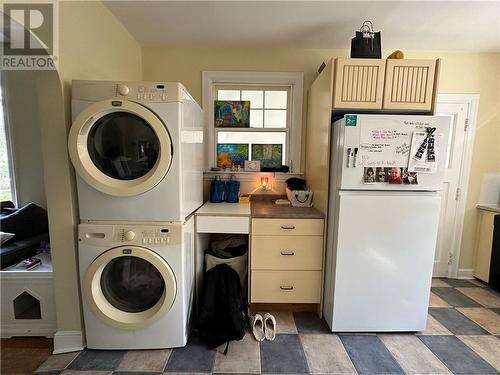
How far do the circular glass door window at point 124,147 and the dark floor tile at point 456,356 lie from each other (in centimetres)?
229

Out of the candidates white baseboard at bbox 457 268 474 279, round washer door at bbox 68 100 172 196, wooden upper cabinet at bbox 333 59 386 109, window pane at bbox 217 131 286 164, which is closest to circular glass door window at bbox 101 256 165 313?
round washer door at bbox 68 100 172 196

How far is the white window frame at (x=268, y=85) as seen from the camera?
2.32 metres

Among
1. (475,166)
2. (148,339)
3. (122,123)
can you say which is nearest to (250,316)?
(148,339)

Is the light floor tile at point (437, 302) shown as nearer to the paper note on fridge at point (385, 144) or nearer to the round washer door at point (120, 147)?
the paper note on fridge at point (385, 144)

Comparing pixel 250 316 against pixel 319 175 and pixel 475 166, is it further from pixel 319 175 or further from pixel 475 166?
pixel 475 166

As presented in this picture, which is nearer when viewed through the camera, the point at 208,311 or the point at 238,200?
the point at 208,311

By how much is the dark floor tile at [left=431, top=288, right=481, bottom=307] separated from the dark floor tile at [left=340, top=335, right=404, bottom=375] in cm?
109

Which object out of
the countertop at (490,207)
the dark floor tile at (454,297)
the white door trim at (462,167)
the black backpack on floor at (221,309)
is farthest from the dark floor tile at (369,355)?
the countertop at (490,207)

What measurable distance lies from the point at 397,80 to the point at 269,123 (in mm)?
1212

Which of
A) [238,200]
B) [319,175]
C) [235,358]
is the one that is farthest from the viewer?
[238,200]

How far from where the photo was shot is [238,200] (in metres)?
2.34

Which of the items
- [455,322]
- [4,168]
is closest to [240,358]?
[455,322]

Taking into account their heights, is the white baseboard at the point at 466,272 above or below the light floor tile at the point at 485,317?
above

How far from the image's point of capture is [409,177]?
60.0 inches
